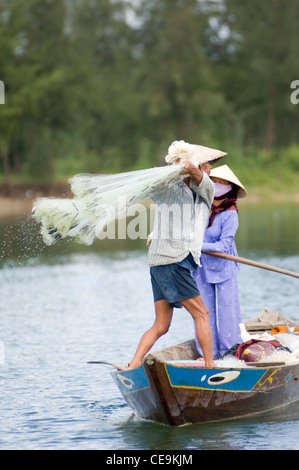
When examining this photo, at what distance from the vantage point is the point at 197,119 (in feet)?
158

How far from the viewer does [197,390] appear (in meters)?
6.70

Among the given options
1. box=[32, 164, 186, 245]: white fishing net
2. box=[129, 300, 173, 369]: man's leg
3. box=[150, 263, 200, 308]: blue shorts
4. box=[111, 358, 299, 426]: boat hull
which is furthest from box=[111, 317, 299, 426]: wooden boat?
box=[32, 164, 186, 245]: white fishing net

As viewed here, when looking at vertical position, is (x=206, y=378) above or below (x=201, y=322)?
below

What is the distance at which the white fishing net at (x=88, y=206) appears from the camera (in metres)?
6.71

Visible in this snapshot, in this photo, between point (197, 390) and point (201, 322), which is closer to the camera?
point (197, 390)

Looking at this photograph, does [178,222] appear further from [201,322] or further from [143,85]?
[143,85]

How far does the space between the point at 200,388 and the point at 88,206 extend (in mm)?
1578

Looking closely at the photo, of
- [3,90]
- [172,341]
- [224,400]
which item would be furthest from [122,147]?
[224,400]

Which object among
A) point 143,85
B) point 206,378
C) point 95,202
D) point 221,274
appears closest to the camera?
point 206,378

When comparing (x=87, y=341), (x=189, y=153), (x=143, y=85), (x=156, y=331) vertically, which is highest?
(x=143, y=85)

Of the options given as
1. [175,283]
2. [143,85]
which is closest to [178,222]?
[175,283]

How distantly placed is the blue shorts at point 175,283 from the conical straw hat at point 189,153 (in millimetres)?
787

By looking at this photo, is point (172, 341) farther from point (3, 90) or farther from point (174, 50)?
point (174, 50)

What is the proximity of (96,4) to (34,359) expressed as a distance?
1896 inches
